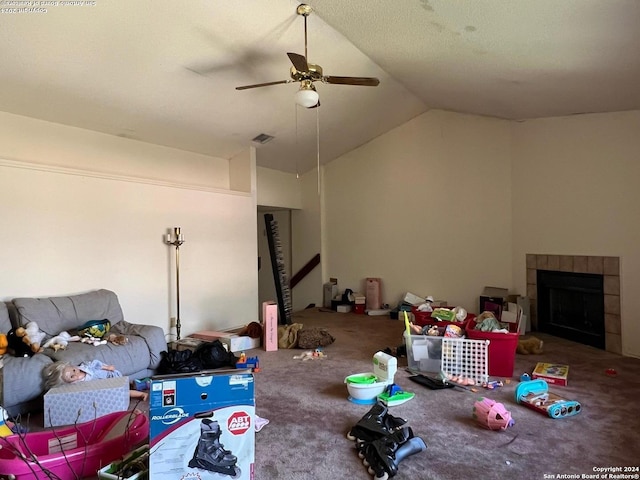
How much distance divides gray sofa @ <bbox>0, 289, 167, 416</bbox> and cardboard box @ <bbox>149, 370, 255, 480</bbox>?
1654mm

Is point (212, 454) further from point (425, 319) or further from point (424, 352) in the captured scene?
point (425, 319)

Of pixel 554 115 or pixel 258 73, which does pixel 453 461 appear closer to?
pixel 258 73

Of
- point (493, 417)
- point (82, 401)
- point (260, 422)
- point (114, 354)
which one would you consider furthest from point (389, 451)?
point (114, 354)

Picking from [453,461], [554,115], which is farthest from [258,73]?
[453,461]

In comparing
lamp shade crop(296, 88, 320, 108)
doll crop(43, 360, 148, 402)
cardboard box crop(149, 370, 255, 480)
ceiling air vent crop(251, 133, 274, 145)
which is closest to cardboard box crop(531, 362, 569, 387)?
cardboard box crop(149, 370, 255, 480)

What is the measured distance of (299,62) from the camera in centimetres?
308

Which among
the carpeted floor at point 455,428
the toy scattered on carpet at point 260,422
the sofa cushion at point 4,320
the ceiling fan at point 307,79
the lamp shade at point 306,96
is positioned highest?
the ceiling fan at point 307,79

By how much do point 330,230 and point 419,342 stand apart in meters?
3.80

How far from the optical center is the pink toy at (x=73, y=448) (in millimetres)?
1795

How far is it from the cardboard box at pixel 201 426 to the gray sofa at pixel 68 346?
65.1 inches

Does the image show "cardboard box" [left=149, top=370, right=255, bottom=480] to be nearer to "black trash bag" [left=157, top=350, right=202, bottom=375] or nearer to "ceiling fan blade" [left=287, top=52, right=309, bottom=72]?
"black trash bag" [left=157, top=350, right=202, bottom=375]

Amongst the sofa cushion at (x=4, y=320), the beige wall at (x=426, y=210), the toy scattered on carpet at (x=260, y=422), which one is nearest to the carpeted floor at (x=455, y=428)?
the toy scattered on carpet at (x=260, y=422)

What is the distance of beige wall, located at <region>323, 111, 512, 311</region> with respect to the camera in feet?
18.3

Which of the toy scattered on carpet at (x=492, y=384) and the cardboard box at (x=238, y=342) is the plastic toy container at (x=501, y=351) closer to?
the toy scattered on carpet at (x=492, y=384)
